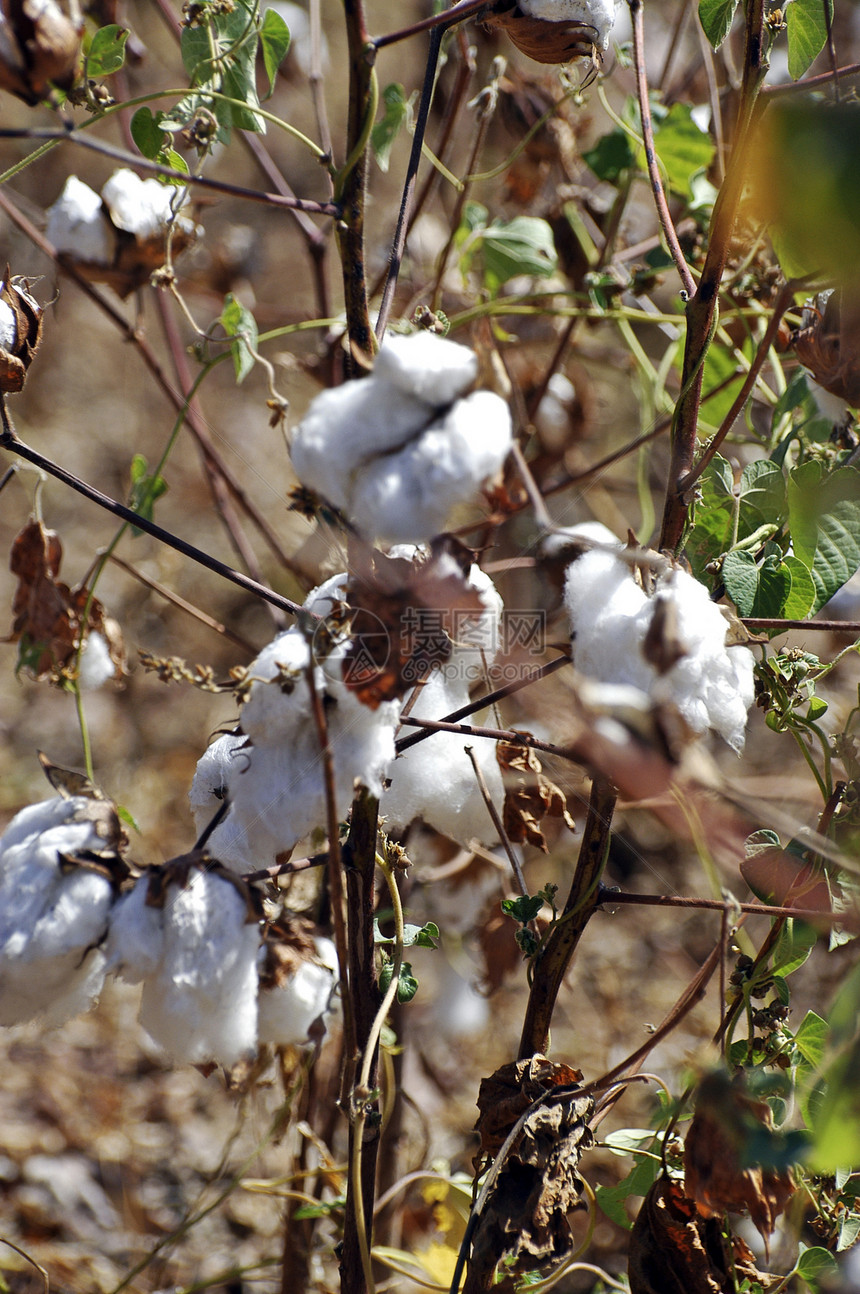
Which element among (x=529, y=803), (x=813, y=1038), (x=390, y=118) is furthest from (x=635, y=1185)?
(x=390, y=118)

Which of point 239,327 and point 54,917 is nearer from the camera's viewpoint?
point 54,917

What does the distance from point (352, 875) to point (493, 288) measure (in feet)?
2.83

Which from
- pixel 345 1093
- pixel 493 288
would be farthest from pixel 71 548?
pixel 345 1093

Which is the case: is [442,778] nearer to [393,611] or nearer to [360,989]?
[360,989]

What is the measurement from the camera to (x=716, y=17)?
0.73m

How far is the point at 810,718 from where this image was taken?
780 mm

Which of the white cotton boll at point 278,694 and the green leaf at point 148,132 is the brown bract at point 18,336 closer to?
the green leaf at point 148,132

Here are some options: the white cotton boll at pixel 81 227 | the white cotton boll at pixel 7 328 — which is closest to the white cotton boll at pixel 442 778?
the white cotton boll at pixel 7 328

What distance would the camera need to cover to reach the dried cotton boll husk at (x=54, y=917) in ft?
1.87

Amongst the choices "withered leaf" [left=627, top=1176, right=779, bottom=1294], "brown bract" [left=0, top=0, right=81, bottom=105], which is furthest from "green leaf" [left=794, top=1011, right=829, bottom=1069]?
"brown bract" [left=0, top=0, right=81, bottom=105]

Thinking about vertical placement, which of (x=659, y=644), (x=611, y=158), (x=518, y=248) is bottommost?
(x=659, y=644)

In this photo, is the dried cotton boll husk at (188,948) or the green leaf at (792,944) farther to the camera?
the green leaf at (792,944)

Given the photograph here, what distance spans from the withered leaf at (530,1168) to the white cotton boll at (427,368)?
0.54m

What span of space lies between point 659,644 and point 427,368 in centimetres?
21
